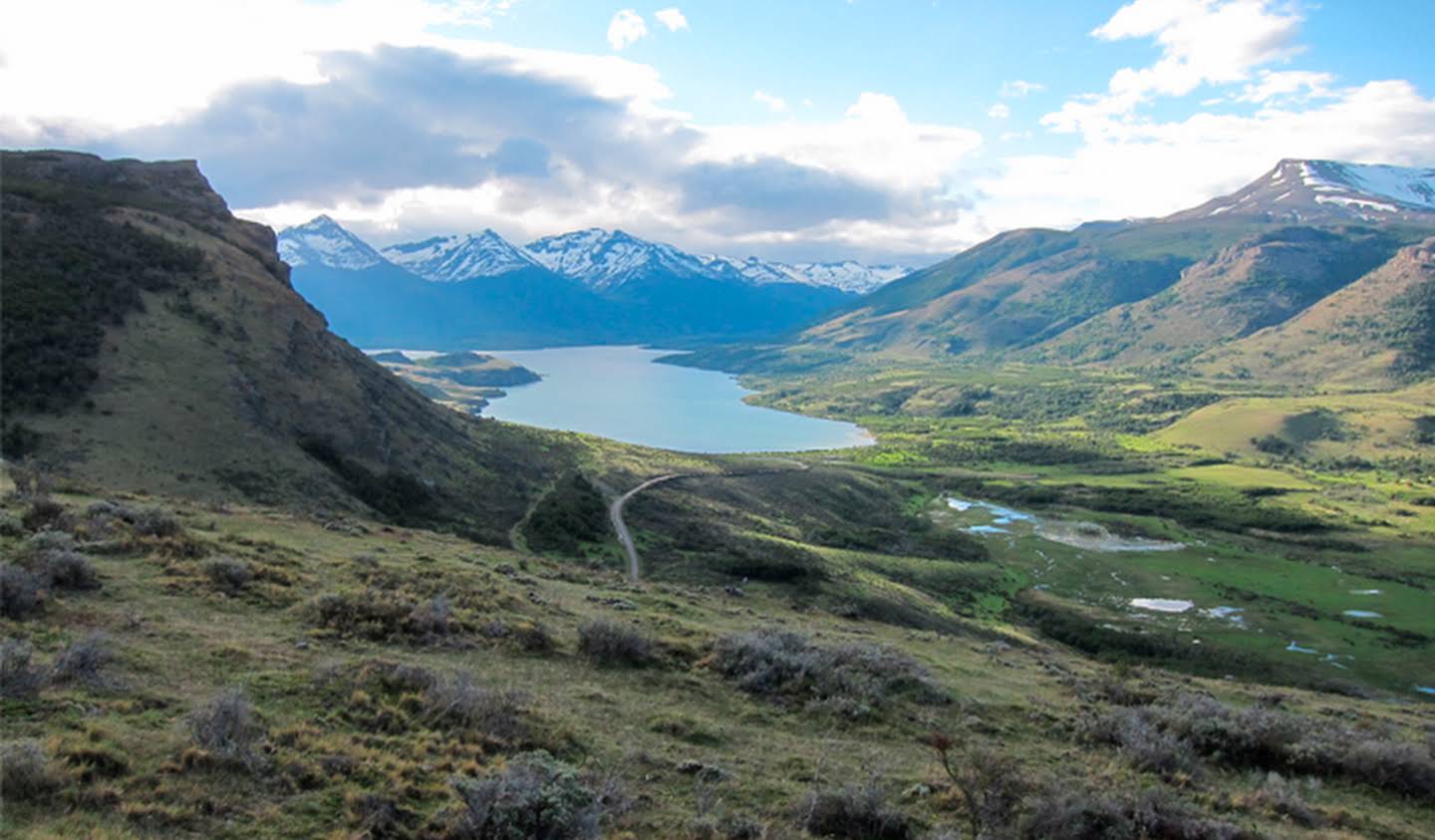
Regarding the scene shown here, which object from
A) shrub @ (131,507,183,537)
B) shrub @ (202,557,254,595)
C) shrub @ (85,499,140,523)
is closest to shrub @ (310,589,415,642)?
shrub @ (202,557,254,595)

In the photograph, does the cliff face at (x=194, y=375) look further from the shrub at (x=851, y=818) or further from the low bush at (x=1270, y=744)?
the low bush at (x=1270, y=744)

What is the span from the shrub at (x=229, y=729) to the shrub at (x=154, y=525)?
12.2 m

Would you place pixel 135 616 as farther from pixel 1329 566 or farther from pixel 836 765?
pixel 1329 566

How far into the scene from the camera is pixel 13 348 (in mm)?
43969

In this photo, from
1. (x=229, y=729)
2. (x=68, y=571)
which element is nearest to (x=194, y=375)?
(x=68, y=571)

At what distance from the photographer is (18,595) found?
14281mm

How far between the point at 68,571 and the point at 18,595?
7.60 feet

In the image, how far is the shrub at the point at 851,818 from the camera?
11500mm

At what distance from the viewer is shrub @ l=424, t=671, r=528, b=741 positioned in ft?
42.9

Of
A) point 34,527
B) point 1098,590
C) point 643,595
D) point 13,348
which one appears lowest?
point 1098,590

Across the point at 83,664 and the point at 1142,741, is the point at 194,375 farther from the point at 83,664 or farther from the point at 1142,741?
the point at 1142,741

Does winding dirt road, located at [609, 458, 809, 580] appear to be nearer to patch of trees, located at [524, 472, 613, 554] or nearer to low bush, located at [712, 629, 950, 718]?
patch of trees, located at [524, 472, 613, 554]

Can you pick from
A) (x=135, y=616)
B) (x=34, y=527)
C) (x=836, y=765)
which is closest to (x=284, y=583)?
(x=135, y=616)

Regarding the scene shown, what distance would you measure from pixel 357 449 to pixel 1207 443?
631 feet
